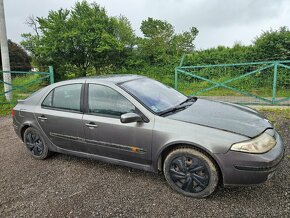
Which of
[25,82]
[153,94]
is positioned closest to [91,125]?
[153,94]

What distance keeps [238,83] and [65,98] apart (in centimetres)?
677

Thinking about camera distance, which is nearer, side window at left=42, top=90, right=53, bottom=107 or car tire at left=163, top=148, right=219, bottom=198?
car tire at left=163, top=148, right=219, bottom=198

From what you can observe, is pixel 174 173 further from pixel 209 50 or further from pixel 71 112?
pixel 209 50

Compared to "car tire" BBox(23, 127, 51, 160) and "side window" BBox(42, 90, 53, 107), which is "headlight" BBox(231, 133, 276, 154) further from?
"car tire" BBox(23, 127, 51, 160)

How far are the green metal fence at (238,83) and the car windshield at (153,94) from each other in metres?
4.32

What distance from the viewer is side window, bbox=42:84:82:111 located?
11.5ft

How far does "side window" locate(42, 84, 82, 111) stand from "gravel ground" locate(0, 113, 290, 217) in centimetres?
100

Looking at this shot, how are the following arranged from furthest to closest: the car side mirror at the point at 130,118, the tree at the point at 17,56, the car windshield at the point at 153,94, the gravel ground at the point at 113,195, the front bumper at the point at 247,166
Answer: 1. the tree at the point at 17,56
2. the car windshield at the point at 153,94
3. the car side mirror at the point at 130,118
4. the gravel ground at the point at 113,195
5. the front bumper at the point at 247,166

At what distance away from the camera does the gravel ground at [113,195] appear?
2508 millimetres

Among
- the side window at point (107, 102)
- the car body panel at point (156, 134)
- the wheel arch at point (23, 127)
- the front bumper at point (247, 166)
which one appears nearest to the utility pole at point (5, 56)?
the wheel arch at point (23, 127)

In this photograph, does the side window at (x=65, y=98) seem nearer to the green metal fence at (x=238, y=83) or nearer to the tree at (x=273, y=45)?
the green metal fence at (x=238, y=83)

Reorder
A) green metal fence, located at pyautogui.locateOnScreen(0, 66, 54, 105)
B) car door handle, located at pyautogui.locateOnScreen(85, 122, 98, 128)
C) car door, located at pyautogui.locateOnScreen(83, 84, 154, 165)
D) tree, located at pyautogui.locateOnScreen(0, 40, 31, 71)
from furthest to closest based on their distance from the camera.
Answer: tree, located at pyautogui.locateOnScreen(0, 40, 31, 71) < green metal fence, located at pyautogui.locateOnScreen(0, 66, 54, 105) < car door handle, located at pyautogui.locateOnScreen(85, 122, 98, 128) < car door, located at pyautogui.locateOnScreen(83, 84, 154, 165)

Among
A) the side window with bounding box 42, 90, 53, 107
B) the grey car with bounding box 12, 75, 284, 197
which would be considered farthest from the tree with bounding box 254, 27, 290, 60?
the side window with bounding box 42, 90, 53, 107

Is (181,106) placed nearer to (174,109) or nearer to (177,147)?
(174,109)
